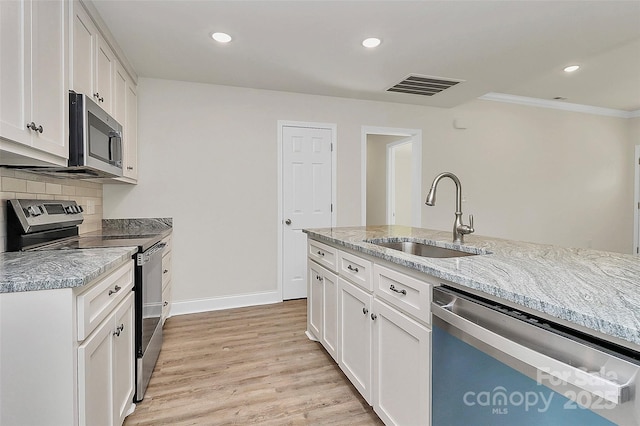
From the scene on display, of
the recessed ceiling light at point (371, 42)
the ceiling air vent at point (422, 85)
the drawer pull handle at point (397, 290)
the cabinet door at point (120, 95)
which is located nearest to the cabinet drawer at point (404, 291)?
the drawer pull handle at point (397, 290)

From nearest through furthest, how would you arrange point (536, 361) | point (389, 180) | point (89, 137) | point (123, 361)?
1. point (536, 361)
2. point (123, 361)
3. point (89, 137)
4. point (389, 180)

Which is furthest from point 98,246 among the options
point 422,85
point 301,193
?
point 422,85

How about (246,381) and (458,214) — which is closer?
(458,214)

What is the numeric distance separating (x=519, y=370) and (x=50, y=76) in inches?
86.7

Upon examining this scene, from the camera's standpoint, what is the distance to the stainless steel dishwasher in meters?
0.66

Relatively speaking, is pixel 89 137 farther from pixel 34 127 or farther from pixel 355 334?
pixel 355 334

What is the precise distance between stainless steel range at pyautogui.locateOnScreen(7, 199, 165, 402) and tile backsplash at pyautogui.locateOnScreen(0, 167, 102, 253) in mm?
54

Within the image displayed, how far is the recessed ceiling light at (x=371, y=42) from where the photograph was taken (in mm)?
2516

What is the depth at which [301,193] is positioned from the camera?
3.84m

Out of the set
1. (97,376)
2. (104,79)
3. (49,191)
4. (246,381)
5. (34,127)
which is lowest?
(246,381)

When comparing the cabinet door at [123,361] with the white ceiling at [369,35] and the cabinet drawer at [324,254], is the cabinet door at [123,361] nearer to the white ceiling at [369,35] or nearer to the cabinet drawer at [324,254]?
the cabinet drawer at [324,254]

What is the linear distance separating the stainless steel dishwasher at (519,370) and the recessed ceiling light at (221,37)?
2.36 metres

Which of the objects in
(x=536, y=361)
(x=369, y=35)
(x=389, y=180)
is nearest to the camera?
(x=536, y=361)

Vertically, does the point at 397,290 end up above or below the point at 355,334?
above
